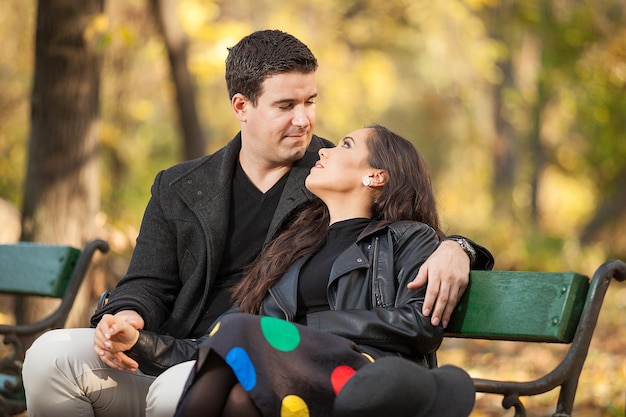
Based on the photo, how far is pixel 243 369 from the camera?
328cm

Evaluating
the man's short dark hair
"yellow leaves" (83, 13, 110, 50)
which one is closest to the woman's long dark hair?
the man's short dark hair

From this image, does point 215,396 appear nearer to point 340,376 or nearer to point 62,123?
point 340,376

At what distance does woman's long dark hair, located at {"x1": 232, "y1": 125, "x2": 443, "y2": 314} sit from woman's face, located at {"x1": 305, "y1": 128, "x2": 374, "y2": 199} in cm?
4

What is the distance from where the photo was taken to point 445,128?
23.8m

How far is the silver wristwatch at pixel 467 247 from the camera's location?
384 cm

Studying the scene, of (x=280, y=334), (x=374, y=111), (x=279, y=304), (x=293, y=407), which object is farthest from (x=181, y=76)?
(x=374, y=111)

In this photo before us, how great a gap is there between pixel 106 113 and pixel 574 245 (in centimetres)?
692

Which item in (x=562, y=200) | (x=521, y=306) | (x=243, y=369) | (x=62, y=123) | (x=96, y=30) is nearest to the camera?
(x=243, y=369)

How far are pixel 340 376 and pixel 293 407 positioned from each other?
0.18 meters

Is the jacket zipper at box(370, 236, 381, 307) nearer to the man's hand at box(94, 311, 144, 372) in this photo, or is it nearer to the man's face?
the man's face

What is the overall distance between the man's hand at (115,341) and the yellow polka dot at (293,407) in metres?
0.78

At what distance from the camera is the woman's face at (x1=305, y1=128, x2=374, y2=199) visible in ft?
13.2

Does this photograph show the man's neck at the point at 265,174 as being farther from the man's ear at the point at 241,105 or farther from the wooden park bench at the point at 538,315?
the wooden park bench at the point at 538,315

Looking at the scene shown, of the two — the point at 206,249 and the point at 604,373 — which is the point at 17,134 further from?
the point at 206,249
